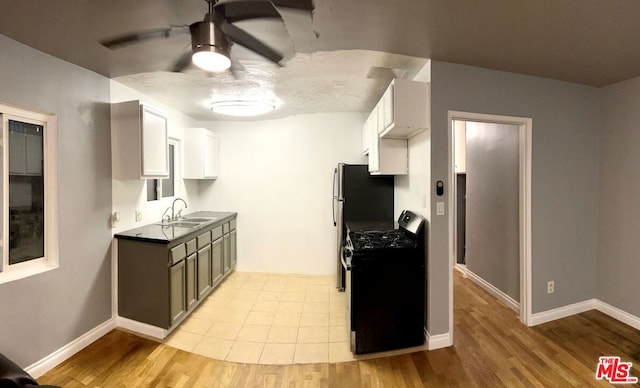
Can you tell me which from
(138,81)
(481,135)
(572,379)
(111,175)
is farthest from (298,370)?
(481,135)

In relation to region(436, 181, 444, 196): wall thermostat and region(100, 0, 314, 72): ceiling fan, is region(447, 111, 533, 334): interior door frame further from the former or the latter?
region(100, 0, 314, 72): ceiling fan

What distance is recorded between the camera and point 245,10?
1.43 metres

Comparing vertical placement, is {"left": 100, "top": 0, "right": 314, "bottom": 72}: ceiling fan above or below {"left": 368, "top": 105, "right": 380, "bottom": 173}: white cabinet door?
above

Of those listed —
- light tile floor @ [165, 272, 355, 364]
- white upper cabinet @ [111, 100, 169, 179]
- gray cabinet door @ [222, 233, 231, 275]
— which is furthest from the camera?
gray cabinet door @ [222, 233, 231, 275]

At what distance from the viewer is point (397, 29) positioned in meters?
1.72

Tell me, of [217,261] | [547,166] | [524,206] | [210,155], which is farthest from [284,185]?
[547,166]

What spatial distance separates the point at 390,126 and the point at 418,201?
75 centimetres

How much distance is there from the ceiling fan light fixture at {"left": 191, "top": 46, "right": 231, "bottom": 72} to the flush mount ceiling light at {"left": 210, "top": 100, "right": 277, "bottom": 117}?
5.68ft

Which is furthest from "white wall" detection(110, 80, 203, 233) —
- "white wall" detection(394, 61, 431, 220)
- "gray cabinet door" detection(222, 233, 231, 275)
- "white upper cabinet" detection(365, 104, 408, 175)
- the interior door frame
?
the interior door frame

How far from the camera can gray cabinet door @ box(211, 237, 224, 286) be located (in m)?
3.35

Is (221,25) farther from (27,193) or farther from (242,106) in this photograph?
(27,193)

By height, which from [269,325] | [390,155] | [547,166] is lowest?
[269,325]

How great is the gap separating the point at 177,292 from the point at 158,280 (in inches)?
8.6

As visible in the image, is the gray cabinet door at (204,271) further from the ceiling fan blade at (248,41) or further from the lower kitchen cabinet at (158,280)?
the ceiling fan blade at (248,41)
